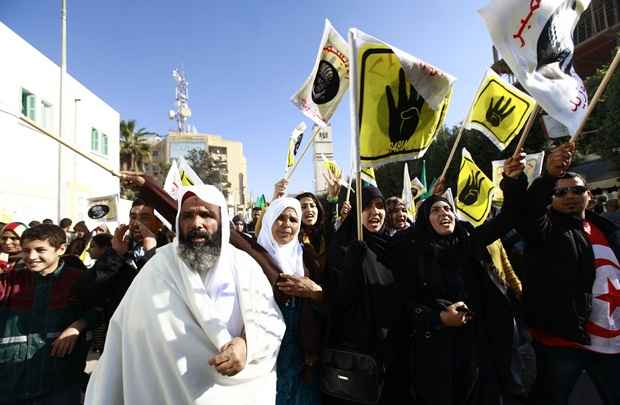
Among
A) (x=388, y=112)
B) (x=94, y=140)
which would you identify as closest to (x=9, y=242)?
(x=388, y=112)

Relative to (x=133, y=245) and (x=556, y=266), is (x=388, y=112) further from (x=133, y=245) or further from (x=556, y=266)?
(x=133, y=245)

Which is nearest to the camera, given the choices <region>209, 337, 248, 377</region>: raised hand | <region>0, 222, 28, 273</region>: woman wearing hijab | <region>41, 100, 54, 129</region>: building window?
<region>209, 337, 248, 377</region>: raised hand

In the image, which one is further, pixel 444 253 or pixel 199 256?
pixel 444 253

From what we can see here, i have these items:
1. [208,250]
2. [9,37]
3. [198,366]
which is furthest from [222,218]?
[9,37]

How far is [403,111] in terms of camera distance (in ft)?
10.3

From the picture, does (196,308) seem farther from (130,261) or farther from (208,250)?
(130,261)

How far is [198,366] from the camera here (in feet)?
6.23

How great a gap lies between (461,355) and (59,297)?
255cm

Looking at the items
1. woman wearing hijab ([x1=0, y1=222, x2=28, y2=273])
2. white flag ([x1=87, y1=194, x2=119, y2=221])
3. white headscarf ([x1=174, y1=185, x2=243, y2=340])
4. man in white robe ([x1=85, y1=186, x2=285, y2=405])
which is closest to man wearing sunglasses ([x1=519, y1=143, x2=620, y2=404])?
man in white robe ([x1=85, y1=186, x2=285, y2=405])

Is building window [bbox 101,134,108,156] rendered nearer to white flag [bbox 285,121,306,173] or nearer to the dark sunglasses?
white flag [bbox 285,121,306,173]

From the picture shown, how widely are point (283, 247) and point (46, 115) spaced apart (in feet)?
49.3

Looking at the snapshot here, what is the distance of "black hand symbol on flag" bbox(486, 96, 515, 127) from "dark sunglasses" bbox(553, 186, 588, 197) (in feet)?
7.99

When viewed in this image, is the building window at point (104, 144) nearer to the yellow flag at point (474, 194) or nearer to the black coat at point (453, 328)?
the yellow flag at point (474, 194)

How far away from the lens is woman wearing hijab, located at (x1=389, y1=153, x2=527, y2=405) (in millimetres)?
2496
